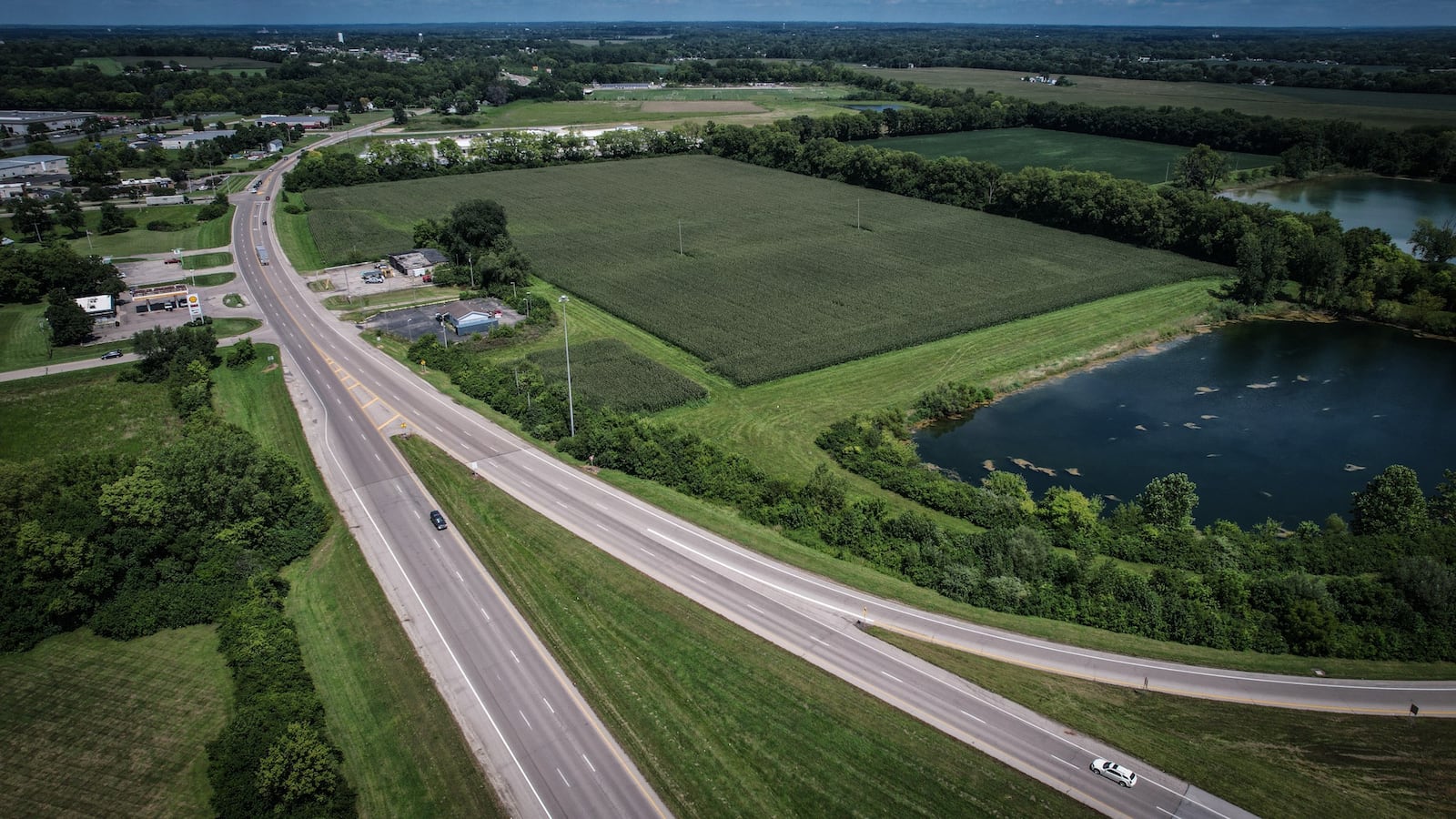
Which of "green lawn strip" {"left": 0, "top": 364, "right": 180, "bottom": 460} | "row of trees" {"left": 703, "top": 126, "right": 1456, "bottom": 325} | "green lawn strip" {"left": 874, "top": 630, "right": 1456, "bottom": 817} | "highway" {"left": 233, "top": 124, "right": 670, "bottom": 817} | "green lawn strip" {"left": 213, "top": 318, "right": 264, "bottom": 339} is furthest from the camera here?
"row of trees" {"left": 703, "top": 126, "right": 1456, "bottom": 325}

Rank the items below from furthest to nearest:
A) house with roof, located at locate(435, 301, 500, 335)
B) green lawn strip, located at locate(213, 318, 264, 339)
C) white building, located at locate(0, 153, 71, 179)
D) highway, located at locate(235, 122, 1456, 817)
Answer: white building, located at locate(0, 153, 71, 179)
green lawn strip, located at locate(213, 318, 264, 339)
house with roof, located at locate(435, 301, 500, 335)
highway, located at locate(235, 122, 1456, 817)

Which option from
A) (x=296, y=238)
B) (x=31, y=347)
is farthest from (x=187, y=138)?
(x=31, y=347)

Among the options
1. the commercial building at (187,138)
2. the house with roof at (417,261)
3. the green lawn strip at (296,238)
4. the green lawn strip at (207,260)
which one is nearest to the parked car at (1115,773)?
the house with roof at (417,261)

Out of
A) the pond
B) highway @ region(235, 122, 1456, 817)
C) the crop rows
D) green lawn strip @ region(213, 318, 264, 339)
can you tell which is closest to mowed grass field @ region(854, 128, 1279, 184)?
the pond

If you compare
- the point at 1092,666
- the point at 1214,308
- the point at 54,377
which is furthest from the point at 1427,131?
the point at 54,377

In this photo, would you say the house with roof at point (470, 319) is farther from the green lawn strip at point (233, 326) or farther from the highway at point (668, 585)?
the highway at point (668, 585)

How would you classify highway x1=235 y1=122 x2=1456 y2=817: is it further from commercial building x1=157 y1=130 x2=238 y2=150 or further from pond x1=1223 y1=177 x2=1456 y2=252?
commercial building x1=157 y1=130 x2=238 y2=150
